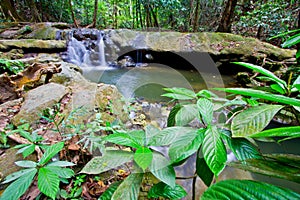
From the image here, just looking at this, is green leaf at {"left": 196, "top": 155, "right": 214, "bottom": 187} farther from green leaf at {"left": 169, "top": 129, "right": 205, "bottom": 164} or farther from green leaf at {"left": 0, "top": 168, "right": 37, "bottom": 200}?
green leaf at {"left": 0, "top": 168, "right": 37, "bottom": 200}

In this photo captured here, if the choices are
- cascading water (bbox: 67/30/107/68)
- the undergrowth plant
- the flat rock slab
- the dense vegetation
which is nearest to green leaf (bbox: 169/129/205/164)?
the dense vegetation

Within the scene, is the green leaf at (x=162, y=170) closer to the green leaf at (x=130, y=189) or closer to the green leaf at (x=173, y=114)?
the green leaf at (x=130, y=189)

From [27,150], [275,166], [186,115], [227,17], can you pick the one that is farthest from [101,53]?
[275,166]

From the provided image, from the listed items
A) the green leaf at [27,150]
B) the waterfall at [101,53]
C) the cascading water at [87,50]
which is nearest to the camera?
the green leaf at [27,150]

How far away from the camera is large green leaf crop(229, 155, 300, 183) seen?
17.5 inches

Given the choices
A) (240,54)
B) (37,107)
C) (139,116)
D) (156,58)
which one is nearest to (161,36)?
(156,58)

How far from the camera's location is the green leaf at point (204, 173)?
61 cm

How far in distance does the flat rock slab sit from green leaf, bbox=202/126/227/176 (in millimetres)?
1859

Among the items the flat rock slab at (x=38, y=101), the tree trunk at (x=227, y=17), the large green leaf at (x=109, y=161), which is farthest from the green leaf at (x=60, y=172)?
the tree trunk at (x=227, y=17)

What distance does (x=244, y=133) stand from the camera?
541mm

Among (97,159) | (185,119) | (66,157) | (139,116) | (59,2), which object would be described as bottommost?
(139,116)

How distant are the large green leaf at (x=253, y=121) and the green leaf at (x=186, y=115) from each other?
194 mm

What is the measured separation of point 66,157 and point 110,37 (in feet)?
21.5

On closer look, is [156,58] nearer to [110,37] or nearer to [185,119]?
[110,37]
